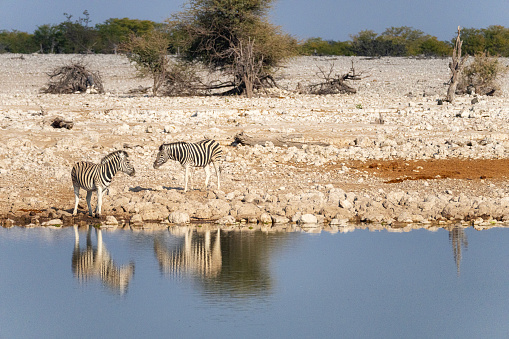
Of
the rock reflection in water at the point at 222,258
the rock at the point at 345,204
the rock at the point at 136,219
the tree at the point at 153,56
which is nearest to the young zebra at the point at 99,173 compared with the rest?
the rock at the point at 136,219

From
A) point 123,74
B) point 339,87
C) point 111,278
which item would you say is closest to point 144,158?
point 111,278

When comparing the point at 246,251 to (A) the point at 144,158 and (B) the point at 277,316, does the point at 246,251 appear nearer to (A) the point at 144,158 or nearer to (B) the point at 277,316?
(B) the point at 277,316

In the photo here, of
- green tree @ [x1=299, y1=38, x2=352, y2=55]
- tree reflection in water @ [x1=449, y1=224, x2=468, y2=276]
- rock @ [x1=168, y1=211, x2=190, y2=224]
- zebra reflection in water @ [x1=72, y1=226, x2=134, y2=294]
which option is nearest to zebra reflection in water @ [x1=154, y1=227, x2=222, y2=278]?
zebra reflection in water @ [x1=72, y1=226, x2=134, y2=294]

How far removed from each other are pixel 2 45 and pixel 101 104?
111 feet

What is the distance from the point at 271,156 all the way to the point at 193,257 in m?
5.90

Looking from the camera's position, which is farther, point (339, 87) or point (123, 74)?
point (123, 74)

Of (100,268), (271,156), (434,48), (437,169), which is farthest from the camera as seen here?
(434,48)

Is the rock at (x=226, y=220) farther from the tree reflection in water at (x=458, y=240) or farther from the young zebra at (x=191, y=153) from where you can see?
the tree reflection in water at (x=458, y=240)

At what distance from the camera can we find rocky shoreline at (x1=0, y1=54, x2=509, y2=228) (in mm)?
→ 10914

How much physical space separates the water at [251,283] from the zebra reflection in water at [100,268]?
0.05 ft

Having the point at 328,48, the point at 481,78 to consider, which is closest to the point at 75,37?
the point at 328,48

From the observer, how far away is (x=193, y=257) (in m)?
9.09

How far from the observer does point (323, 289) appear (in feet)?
25.9

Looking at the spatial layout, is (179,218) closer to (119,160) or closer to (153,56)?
(119,160)
